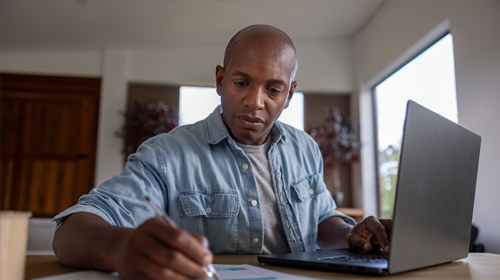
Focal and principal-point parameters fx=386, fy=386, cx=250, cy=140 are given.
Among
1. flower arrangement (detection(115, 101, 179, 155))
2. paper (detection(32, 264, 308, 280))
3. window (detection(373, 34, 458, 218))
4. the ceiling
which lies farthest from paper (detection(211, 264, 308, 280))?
flower arrangement (detection(115, 101, 179, 155))

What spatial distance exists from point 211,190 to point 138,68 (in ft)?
13.2

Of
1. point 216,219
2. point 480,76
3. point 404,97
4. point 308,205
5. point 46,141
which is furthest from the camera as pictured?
point 46,141

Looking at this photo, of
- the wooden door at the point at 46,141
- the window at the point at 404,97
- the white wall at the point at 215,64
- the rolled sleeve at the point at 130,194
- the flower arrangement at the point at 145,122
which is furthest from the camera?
the white wall at the point at 215,64

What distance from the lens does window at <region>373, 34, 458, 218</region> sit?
10.3 ft

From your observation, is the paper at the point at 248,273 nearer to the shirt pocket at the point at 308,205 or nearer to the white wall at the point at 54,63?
the shirt pocket at the point at 308,205

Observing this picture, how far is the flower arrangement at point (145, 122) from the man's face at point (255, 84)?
3322 mm

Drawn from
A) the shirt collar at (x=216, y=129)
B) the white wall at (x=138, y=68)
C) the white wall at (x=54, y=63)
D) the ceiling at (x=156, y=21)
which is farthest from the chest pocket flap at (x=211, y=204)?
the white wall at (x=54, y=63)

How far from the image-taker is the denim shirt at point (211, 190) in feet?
2.97

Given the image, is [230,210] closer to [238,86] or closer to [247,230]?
[247,230]

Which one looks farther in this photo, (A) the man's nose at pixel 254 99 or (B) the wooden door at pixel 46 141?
(B) the wooden door at pixel 46 141

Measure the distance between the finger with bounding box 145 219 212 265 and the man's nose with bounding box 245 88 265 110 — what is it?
→ 658 mm

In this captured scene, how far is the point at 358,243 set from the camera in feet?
3.15

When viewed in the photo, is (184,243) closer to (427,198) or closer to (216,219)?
(427,198)

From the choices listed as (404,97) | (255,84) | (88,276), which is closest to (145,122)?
(404,97)
